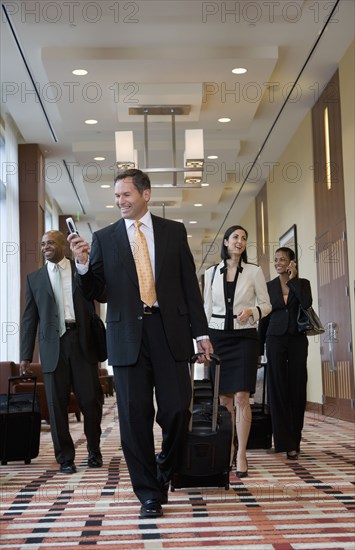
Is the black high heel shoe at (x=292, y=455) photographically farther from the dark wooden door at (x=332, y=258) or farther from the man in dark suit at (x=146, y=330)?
the dark wooden door at (x=332, y=258)

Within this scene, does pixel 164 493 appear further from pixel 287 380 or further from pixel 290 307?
pixel 290 307

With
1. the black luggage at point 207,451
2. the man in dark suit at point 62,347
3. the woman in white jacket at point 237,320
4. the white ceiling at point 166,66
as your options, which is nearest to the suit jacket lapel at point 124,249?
the black luggage at point 207,451

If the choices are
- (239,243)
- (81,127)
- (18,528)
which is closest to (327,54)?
(81,127)

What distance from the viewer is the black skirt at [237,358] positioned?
16.0 feet

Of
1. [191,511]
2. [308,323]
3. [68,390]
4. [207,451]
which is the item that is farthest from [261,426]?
[191,511]

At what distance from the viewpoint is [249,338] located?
16.2 feet

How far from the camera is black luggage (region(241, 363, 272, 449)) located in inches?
240

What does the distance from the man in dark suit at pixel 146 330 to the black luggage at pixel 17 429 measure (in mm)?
2272

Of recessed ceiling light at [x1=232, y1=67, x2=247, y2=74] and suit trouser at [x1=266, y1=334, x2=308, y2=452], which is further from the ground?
recessed ceiling light at [x1=232, y1=67, x2=247, y2=74]

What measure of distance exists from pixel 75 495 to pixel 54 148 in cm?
1013

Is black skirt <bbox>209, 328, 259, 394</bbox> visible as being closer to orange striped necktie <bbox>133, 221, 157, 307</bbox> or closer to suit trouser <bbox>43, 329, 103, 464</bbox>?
suit trouser <bbox>43, 329, 103, 464</bbox>

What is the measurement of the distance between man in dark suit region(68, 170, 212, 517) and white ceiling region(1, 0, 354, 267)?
4688mm

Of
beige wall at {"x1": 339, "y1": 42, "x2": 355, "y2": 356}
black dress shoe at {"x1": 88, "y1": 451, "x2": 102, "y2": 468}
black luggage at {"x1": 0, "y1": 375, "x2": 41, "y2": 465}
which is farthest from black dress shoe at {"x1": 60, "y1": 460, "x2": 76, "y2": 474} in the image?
beige wall at {"x1": 339, "y1": 42, "x2": 355, "y2": 356}

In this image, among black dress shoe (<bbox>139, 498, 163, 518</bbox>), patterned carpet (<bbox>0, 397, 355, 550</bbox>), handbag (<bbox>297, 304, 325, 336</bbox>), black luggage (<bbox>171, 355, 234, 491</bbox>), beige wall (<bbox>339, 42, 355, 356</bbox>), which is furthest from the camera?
beige wall (<bbox>339, 42, 355, 356</bbox>)
